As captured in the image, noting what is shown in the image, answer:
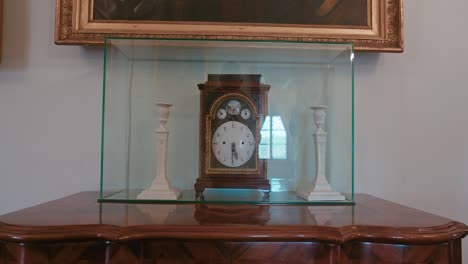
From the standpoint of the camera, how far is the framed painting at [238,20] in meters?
0.84

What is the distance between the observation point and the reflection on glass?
29.8 inches

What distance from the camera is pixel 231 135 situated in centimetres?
73

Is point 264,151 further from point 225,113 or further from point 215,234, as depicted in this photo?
point 215,234

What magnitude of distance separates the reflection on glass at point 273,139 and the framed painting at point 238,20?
20cm

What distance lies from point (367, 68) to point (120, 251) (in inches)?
27.5

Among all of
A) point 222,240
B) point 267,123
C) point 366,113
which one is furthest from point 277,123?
point 222,240

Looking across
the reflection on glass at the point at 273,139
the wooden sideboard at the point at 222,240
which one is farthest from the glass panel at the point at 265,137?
the wooden sideboard at the point at 222,240

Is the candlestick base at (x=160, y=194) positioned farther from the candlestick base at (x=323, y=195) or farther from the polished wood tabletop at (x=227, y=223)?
the candlestick base at (x=323, y=195)

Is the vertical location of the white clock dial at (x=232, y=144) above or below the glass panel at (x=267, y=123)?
below

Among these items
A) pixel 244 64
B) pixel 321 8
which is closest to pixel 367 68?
pixel 321 8

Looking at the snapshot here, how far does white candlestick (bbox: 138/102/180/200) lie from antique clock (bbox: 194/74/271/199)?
0.19 ft

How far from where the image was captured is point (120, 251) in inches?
19.6

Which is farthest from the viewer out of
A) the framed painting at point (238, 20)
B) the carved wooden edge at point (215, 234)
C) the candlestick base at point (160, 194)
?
the framed painting at point (238, 20)

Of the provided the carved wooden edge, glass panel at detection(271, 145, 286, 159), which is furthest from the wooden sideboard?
glass panel at detection(271, 145, 286, 159)
